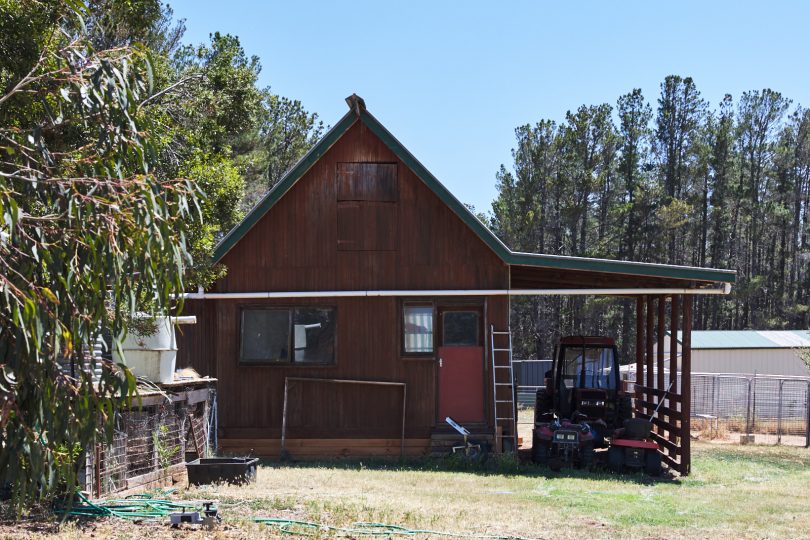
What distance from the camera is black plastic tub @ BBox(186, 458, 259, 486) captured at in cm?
1117

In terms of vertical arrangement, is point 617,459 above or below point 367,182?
below

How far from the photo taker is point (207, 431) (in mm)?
13789

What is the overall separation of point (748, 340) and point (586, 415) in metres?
19.2

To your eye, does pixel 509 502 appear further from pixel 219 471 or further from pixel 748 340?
pixel 748 340

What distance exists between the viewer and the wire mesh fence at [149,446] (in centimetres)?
1010

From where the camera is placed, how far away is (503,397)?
627 inches

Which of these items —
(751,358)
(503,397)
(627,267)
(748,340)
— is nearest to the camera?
(627,267)

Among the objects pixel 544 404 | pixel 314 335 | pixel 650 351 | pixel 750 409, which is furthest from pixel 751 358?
pixel 314 335

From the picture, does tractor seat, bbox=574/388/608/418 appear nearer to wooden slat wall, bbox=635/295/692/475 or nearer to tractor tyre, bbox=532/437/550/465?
wooden slat wall, bbox=635/295/692/475

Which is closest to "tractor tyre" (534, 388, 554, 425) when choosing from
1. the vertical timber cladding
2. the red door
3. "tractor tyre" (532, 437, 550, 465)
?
the red door

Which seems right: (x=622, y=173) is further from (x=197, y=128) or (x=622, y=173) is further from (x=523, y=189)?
(x=197, y=128)

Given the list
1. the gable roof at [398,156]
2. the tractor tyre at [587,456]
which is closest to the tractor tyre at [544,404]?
the tractor tyre at [587,456]

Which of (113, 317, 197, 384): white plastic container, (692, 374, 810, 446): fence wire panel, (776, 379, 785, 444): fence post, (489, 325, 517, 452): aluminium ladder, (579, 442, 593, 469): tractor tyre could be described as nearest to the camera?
(113, 317, 197, 384): white plastic container

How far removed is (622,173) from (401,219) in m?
30.4
